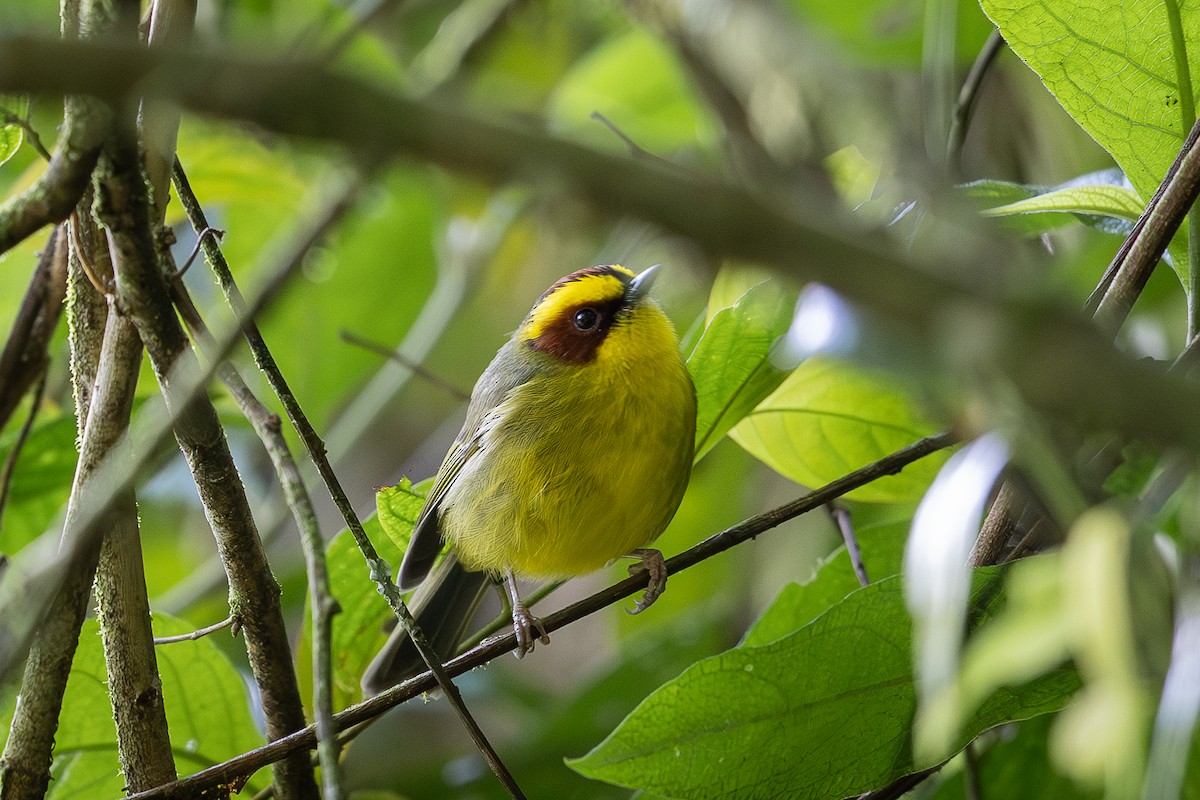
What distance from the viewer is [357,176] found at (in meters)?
0.67

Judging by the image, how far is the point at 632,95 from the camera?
10.7 feet

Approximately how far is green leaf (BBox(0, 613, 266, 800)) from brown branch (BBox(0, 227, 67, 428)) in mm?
464

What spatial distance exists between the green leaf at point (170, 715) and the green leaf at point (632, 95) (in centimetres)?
187

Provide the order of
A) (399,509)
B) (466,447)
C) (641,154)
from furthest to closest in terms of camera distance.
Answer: (466,447) → (399,509) → (641,154)

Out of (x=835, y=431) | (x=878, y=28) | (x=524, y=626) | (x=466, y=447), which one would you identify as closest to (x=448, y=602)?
(x=466, y=447)

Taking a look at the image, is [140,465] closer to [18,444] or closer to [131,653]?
[131,653]

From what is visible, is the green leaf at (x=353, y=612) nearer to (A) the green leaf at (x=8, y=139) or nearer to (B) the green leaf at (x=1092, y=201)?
(A) the green leaf at (x=8, y=139)

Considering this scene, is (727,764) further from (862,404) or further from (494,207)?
(494,207)

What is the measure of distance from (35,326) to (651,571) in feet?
3.82

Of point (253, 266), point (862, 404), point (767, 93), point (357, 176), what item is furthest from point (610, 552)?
point (357, 176)

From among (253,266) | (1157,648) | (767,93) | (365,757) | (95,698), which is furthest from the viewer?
(365,757)

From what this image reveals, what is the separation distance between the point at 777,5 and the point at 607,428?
93cm

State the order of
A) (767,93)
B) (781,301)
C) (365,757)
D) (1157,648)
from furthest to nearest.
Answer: (365,757) → (767,93) → (781,301) → (1157,648)

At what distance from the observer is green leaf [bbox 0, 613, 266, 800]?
176 centimetres
